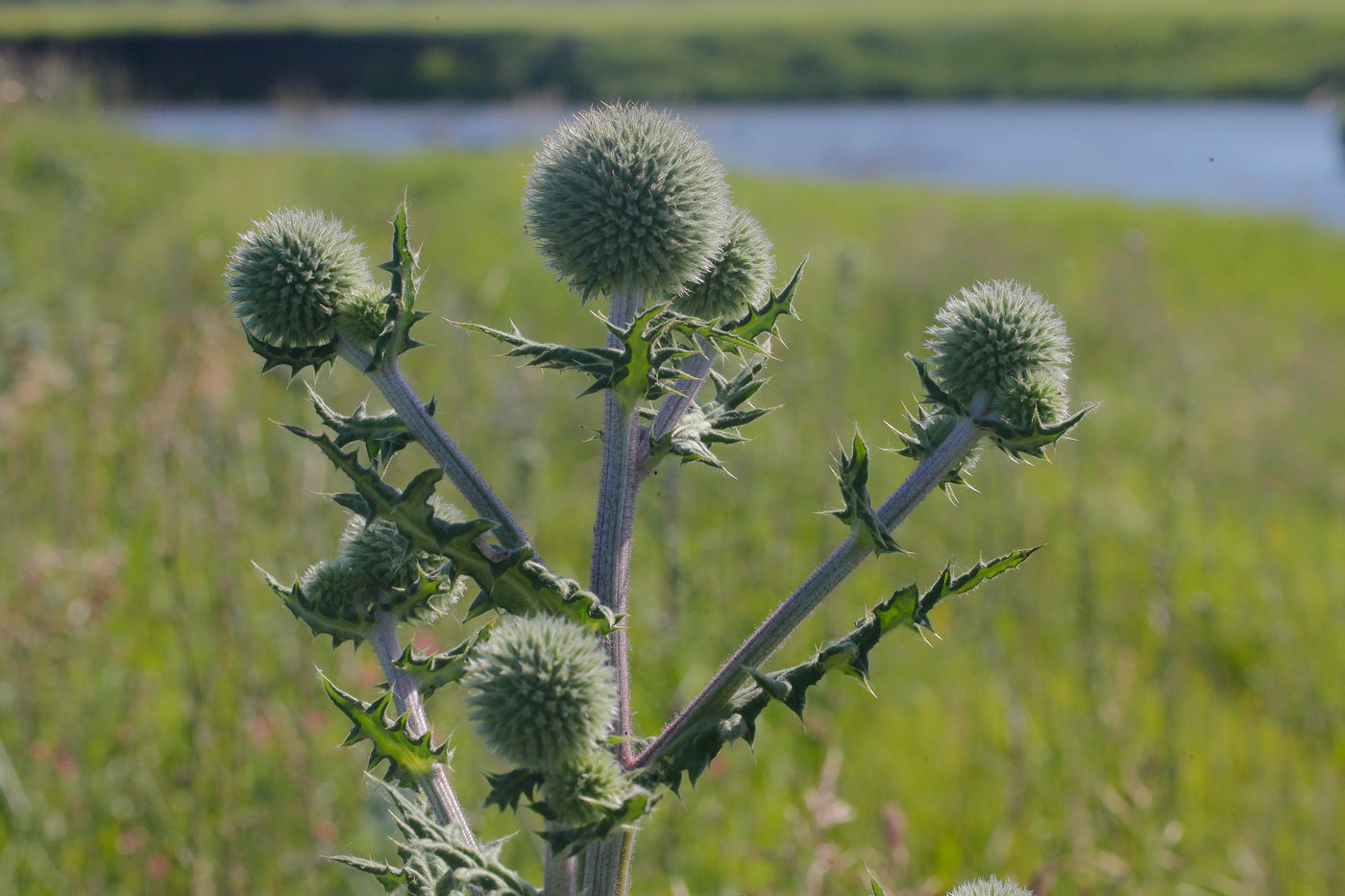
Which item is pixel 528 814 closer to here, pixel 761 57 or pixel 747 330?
pixel 747 330

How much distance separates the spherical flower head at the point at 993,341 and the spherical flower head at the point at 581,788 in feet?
2.79

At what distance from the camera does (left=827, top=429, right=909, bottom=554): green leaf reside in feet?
4.85

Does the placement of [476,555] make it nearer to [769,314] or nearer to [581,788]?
[581,788]

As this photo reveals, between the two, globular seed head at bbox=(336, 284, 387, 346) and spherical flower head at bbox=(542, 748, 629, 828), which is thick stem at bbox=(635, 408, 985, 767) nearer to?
spherical flower head at bbox=(542, 748, 629, 828)

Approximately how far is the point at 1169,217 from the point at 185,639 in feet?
72.0

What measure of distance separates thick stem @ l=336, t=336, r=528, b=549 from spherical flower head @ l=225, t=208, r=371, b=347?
159mm

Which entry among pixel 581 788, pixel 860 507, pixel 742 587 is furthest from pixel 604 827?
pixel 742 587

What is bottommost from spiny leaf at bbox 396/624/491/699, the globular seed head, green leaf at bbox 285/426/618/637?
spiny leaf at bbox 396/624/491/699

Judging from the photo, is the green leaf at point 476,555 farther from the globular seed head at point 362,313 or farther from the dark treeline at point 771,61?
the dark treeline at point 771,61

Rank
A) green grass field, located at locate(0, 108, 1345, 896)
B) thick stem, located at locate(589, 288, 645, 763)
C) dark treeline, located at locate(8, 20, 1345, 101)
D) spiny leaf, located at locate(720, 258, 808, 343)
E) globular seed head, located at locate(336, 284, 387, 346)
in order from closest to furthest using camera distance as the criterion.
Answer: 1. thick stem, located at locate(589, 288, 645, 763)
2. globular seed head, located at locate(336, 284, 387, 346)
3. spiny leaf, located at locate(720, 258, 808, 343)
4. green grass field, located at locate(0, 108, 1345, 896)
5. dark treeline, located at locate(8, 20, 1345, 101)

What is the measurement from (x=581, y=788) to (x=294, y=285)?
951 millimetres

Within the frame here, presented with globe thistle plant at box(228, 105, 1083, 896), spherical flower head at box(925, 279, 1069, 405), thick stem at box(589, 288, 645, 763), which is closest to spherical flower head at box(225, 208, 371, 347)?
globe thistle plant at box(228, 105, 1083, 896)

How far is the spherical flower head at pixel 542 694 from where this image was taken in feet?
4.55

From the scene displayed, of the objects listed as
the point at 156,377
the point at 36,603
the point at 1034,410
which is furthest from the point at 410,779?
the point at 156,377
